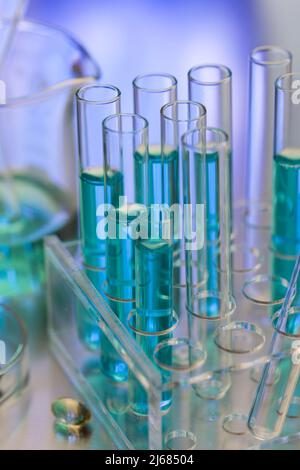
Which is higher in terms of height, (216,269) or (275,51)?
(275,51)

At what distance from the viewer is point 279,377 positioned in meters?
0.96

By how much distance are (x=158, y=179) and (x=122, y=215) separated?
4 centimetres

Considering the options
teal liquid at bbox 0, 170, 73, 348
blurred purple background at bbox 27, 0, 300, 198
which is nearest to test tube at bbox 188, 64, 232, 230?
teal liquid at bbox 0, 170, 73, 348

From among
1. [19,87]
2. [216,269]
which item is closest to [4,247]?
[19,87]

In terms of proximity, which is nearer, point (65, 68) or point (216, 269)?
point (216, 269)

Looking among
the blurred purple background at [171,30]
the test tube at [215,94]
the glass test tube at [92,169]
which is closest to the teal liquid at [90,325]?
the glass test tube at [92,169]

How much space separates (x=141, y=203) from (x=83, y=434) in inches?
7.2

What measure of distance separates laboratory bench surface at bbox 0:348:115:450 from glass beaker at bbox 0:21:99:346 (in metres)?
0.05

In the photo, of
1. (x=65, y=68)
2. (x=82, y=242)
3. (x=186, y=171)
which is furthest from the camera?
(x=65, y=68)

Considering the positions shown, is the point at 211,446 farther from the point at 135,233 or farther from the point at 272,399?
the point at 135,233

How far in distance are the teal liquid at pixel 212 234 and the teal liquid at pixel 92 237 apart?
66 millimetres

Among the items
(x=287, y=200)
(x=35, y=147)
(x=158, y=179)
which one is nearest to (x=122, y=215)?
(x=158, y=179)

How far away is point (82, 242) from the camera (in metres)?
1.02

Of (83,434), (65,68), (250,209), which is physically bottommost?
(83,434)
